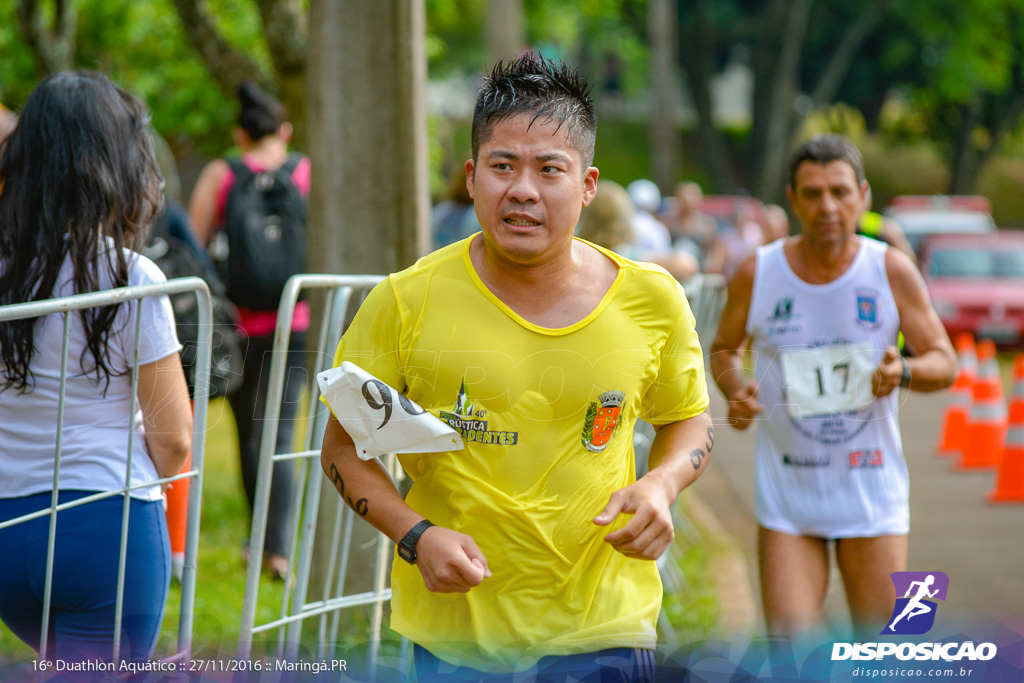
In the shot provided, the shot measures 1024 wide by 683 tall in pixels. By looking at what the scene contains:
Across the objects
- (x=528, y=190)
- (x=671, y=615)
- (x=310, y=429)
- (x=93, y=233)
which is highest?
(x=528, y=190)

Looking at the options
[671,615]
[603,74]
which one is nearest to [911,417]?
[671,615]

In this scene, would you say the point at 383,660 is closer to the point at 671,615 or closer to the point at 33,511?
the point at 33,511

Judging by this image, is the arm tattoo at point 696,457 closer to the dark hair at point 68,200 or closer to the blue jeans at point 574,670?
the blue jeans at point 574,670

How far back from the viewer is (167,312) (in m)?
2.90

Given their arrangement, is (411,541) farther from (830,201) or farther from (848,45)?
(848,45)

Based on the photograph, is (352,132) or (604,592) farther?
(352,132)

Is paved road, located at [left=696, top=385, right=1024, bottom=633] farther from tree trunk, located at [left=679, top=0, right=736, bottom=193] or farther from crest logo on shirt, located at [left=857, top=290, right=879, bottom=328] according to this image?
tree trunk, located at [left=679, top=0, right=736, bottom=193]

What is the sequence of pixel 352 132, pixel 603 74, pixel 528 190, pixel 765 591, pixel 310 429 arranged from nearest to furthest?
pixel 528 190
pixel 310 429
pixel 765 591
pixel 352 132
pixel 603 74

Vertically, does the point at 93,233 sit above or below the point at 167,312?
above

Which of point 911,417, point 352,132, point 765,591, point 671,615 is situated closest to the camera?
point 765,591

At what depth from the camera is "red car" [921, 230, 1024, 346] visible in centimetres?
1630

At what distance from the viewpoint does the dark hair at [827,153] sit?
4.13 meters

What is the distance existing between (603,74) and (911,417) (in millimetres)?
48869

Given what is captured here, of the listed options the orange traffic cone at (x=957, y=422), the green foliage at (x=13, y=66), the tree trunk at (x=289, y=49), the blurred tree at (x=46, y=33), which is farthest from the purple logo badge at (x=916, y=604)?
the green foliage at (x=13, y=66)
